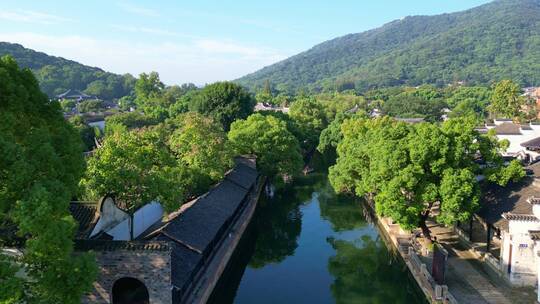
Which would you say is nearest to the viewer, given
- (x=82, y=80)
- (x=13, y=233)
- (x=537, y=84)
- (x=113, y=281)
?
(x=13, y=233)

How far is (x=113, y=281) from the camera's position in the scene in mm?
16719

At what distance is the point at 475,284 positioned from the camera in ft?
70.1

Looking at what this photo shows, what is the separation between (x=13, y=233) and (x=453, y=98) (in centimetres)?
12608

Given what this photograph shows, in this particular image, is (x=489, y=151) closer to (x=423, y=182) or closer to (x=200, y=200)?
(x=423, y=182)

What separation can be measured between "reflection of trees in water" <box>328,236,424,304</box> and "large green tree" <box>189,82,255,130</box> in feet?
112

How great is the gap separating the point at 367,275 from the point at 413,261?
269 centimetres

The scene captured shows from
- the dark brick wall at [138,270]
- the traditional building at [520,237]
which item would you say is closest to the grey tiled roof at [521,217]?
the traditional building at [520,237]

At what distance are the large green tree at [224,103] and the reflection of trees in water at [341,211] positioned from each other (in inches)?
840

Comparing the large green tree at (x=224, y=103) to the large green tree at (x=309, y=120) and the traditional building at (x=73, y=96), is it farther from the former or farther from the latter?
the traditional building at (x=73, y=96)

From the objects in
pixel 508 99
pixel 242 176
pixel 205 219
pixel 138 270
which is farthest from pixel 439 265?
pixel 508 99

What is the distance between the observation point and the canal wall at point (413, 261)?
65.5 ft

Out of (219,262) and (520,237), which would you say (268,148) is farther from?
(520,237)

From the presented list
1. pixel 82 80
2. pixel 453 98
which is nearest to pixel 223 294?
pixel 453 98

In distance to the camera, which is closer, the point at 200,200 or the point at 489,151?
the point at 489,151
